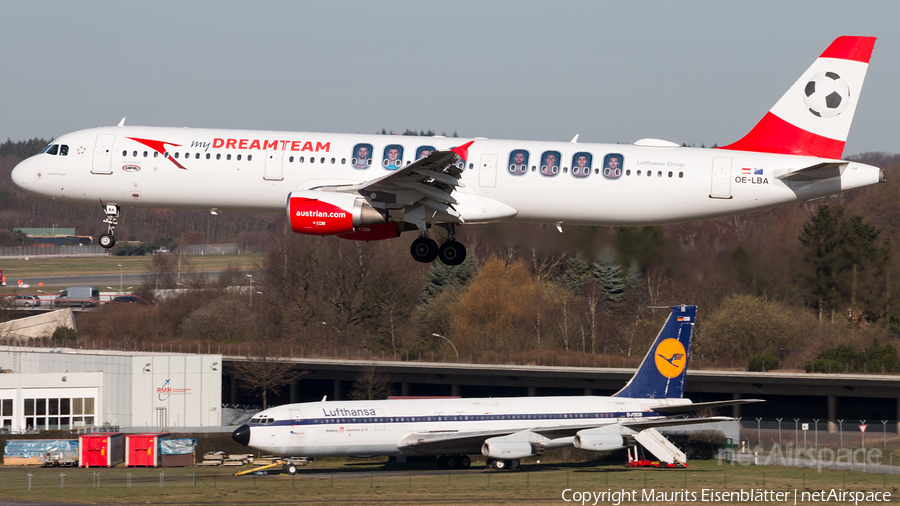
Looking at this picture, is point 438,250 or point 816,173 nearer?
A: point 816,173

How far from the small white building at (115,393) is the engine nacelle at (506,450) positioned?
34926mm

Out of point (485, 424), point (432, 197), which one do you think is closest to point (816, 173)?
point (432, 197)

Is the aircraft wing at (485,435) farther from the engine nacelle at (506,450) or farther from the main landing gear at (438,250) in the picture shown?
the main landing gear at (438,250)

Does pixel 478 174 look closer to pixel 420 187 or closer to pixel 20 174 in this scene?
pixel 420 187

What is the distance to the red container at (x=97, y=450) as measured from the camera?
201 ft

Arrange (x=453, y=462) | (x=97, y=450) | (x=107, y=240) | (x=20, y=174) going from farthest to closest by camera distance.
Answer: (x=97, y=450) < (x=453, y=462) < (x=20, y=174) < (x=107, y=240)

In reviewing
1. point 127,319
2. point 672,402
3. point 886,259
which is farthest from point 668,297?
point 127,319

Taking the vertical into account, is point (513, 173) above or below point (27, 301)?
above

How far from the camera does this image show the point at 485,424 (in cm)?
5725

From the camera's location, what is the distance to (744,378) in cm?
8331

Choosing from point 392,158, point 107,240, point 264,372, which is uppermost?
point 392,158

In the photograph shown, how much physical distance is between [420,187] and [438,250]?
3.11 metres

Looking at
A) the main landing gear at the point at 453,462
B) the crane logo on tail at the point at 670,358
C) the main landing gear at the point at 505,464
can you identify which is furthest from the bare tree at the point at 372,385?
the crane logo on tail at the point at 670,358

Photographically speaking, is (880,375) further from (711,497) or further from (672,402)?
(711,497)
